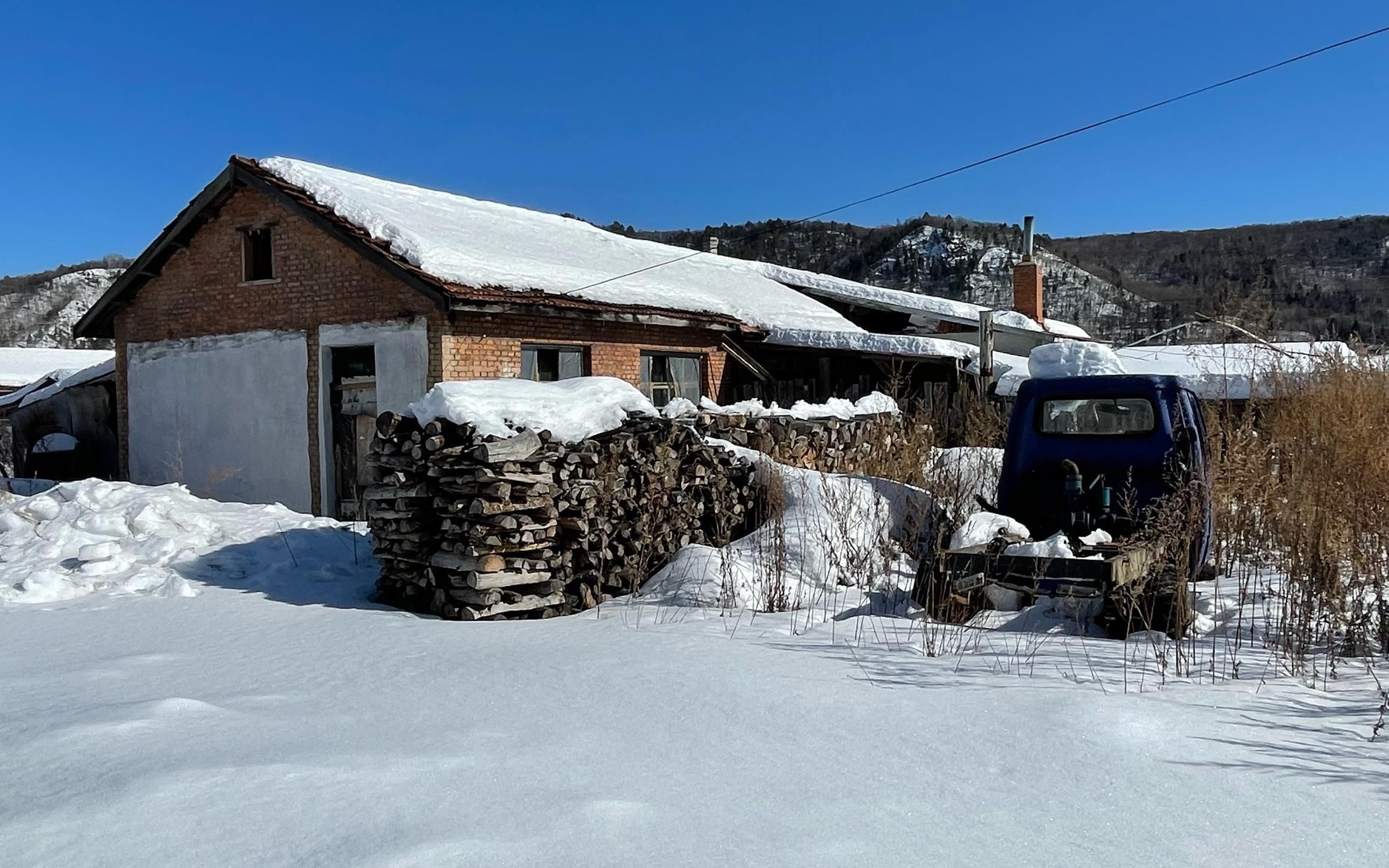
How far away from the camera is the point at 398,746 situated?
3.94 metres

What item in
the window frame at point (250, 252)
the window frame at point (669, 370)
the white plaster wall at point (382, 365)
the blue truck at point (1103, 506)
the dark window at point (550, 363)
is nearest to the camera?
the blue truck at point (1103, 506)

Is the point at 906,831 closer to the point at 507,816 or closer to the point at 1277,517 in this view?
the point at 507,816

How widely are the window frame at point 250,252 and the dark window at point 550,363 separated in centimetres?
378

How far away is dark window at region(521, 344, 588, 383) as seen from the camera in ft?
45.5

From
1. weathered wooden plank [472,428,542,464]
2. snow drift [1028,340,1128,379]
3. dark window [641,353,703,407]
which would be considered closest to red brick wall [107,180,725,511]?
dark window [641,353,703,407]

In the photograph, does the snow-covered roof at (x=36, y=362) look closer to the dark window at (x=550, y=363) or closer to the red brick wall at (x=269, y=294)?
the red brick wall at (x=269, y=294)

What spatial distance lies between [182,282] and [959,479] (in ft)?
39.6

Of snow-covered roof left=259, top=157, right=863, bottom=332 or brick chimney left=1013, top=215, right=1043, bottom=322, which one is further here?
brick chimney left=1013, top=215, right=1043, bottom=322

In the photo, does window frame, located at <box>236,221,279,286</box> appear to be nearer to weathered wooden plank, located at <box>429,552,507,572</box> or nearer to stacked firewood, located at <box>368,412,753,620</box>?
stacked firewood, located at <box>368,412,753,620</box>

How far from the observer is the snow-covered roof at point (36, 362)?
3181 centimetres

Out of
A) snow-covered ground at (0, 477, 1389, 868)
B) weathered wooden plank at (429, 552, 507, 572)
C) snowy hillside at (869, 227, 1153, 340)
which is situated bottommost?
snow-covered ground at (0, 477, 1389, 868)

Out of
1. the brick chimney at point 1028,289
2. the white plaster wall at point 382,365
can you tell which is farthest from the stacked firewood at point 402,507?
the brick chimney at point 1028,289

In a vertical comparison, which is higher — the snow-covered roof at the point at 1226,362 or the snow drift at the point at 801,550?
the snow-covered roof at the point at 1226,362

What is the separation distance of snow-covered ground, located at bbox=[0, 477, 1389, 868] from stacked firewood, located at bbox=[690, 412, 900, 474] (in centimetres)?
485
